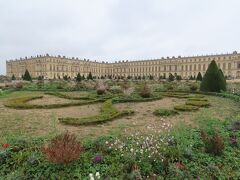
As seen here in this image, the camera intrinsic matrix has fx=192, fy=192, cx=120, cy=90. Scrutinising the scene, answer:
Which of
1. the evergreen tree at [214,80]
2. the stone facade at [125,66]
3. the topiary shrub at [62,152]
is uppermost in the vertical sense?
the stone facade at [125,66]

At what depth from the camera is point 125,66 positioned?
9475 cm

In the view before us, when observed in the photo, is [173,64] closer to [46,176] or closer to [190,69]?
[190,69]

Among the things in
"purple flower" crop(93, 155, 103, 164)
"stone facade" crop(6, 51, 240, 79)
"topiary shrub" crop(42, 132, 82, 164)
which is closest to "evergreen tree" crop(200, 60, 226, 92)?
"purple flower" crop(93, 155, 103, 164)

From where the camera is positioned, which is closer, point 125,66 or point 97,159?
point 97,159

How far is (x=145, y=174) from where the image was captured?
3.20m

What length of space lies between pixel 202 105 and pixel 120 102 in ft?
13.2

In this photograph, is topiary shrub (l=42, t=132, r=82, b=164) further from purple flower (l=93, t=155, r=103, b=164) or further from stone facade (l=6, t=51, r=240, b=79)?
stone facade (l=6, t=51, r=240, b=79)

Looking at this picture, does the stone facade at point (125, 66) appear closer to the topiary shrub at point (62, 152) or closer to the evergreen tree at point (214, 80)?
the evergreen tree at point (214, 80)

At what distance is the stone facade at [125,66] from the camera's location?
7188cm

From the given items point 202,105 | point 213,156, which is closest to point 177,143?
point 213,156

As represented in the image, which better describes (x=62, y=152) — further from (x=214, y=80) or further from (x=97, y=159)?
(x=214, y=80)

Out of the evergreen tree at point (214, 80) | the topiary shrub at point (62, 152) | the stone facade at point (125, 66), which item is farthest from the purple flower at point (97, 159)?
the stone facade at point (125, 66)

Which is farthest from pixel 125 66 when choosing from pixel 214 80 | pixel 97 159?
pixel 97 159

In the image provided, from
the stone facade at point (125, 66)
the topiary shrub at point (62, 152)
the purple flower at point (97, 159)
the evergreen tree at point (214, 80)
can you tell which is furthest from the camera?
the stone facade at point (125, 66)
